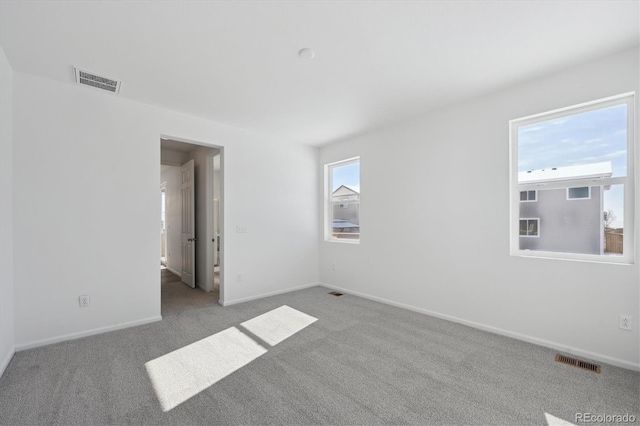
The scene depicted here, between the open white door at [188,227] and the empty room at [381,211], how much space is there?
4.51ft

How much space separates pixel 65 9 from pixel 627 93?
4310 mm

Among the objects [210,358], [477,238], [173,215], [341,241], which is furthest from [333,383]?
[173,215]

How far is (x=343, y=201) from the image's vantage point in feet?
16.8

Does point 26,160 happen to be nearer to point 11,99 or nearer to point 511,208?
point 11,99

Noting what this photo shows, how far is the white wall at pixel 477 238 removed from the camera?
2469 mm

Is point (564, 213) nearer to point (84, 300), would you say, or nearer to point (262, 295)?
point (262, 295)

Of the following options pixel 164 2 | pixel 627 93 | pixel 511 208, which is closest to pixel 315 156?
pixel 511 208

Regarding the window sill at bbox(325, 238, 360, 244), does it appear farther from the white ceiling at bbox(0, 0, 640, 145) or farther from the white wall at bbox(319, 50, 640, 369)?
the white ceiling at bbox(0, 0, 640, 145)

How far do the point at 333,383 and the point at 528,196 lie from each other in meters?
2.65

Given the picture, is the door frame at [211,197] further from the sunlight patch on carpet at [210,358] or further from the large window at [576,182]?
the large window at [576,182]

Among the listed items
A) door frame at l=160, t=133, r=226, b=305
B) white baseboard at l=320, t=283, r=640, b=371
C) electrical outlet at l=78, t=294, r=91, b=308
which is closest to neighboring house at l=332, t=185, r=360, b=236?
white baseboard at l=320, t=283, r=640, b=371

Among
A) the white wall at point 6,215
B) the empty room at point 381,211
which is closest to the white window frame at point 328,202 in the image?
the empty room at point 381,211

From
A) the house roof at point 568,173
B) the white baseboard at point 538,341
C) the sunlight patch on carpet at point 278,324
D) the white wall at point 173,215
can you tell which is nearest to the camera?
the white baseboard at point 538,341

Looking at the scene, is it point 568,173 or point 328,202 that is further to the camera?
point 328,202
